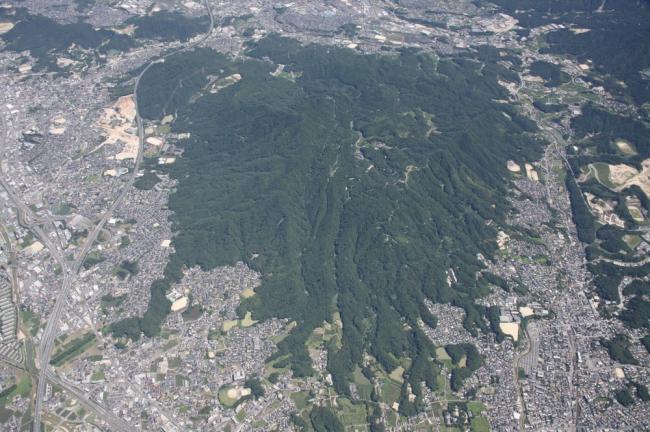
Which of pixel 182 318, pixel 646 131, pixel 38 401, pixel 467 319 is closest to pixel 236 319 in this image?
pixel 182 318

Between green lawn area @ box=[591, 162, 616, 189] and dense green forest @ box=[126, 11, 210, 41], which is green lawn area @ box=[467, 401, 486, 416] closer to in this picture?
green lawn area @ box=[591, 162, 616, 189]

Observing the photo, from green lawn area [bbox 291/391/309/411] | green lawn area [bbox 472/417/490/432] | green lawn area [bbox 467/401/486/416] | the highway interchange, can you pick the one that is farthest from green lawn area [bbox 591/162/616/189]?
the highway interchange

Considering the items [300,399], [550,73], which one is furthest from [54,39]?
[550,73]

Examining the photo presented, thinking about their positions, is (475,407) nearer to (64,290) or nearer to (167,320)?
(167,320)

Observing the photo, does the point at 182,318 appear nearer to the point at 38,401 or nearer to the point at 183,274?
the point at 183,274

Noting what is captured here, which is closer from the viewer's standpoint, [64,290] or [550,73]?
[64,290]

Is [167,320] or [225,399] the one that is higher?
[167,320]

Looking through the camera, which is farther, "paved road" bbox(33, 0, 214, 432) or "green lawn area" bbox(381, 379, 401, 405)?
"paved road" bbox(33, 0, 214, 432)
